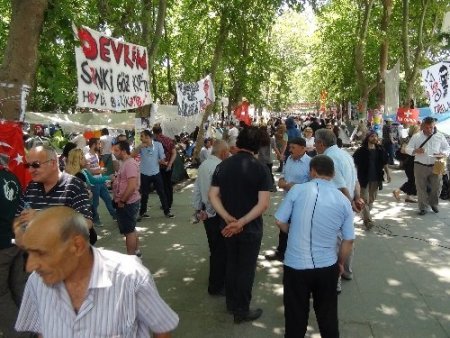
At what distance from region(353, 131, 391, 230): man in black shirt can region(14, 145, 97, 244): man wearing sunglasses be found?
5.31m

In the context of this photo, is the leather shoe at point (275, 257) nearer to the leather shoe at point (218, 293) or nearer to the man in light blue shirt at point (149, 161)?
the leather shoe at point (218, 293)

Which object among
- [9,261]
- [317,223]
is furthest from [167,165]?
[317,223]

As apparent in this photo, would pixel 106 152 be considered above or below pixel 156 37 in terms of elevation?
below

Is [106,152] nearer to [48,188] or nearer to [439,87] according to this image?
[439,87]

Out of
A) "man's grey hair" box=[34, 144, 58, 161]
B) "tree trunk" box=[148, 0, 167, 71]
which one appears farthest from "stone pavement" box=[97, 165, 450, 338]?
"tree trunk" box=[148, 0, 167, 71]

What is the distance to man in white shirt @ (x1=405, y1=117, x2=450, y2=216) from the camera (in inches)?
340

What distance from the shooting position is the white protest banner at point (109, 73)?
17.4 ft

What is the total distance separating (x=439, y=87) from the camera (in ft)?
27.5

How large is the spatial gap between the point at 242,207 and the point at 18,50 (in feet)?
8.64

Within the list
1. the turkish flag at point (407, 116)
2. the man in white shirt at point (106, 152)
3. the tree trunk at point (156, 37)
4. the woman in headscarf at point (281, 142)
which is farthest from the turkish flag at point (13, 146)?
the turkish flag at point (407, 116)

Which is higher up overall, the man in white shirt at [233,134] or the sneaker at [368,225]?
the man in white shirt at [233,134]

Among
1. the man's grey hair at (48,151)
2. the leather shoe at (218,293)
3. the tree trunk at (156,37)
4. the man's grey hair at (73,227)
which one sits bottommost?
the leather shoe at (218,293)

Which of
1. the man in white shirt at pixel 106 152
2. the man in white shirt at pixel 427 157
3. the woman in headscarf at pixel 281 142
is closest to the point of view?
the man in white shirt at pixel 427 157

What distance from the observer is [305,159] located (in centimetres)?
586
